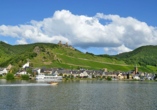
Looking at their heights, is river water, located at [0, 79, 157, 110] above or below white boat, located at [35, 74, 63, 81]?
below

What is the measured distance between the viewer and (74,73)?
184 m

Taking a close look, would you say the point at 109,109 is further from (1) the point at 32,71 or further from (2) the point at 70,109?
(1) the point at 32,71

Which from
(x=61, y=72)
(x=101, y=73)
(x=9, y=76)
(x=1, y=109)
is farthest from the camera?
(x=101, y=73)

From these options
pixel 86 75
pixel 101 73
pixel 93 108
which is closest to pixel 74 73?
pixel 86 75

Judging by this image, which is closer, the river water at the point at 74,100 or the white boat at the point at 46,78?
the river water at the point at 74,100

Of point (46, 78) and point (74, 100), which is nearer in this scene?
point (74, 100)

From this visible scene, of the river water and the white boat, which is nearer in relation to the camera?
the river water

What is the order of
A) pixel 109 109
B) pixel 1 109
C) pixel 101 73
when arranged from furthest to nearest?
pixel 101 73 → pixel 109 109 → pixel 1 109

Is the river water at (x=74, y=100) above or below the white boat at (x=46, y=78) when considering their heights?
below

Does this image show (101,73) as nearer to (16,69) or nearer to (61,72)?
(61,72)

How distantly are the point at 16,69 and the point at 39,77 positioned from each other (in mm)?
37618

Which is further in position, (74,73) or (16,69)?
(74,73)

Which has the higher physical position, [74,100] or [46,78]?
[46,78]

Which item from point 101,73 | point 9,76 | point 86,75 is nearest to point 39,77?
point 9,76
